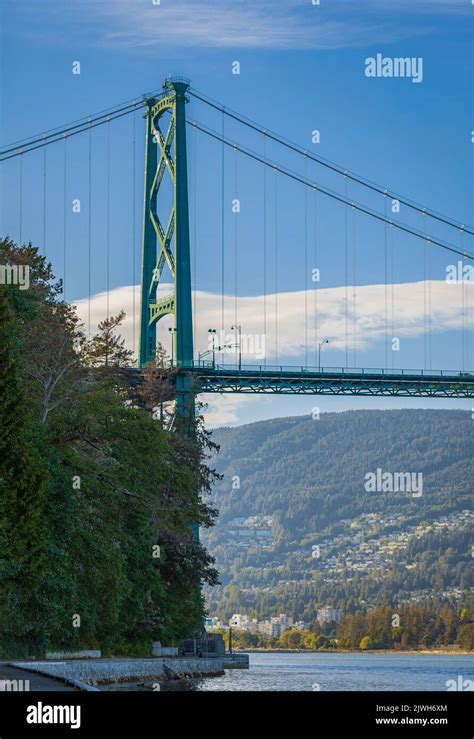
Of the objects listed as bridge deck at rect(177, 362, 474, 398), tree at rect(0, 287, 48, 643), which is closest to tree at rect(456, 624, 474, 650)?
bridge deck at rect(177, 362, 474, 398)

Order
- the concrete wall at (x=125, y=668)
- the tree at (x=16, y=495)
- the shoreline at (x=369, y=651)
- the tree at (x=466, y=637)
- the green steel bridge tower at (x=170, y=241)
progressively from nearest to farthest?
the concrete wall at (x=125, y=668)
the tree at (x=16, y=495)
the green steel bridge tower at (x=170, y=241)
the shoreline at (x=369, y=651)
the tree at (x=466, y=637)

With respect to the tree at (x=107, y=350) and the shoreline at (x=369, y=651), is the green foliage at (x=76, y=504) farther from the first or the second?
the shoreline at (x=369, y=651)

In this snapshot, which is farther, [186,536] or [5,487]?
[186,536]

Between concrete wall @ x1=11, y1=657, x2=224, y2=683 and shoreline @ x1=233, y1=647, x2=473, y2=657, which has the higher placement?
concrete wall @ x1=11, y1=657, x2=224, y2=683

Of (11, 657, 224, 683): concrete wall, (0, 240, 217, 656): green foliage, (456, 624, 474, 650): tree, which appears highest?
(0, 240, 217, 656): green foliage

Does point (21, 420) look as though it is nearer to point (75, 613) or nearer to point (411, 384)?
point (75, 613)

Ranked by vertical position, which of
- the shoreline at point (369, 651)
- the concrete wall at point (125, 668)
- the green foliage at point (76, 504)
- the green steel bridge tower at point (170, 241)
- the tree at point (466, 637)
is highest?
the green steel bridge tower at point (170, 241)

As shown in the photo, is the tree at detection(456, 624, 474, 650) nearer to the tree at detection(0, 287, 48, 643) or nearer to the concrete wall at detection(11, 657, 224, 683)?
the concrete wall at detection(11, 657, 224, 683)

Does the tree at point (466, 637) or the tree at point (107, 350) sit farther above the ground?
the tree at point (107, 350)

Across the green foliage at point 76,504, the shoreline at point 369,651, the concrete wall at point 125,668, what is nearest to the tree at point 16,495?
the green foliage at point 76,504

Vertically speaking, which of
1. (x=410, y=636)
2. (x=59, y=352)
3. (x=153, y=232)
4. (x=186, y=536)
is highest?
(x=153, y=232)
